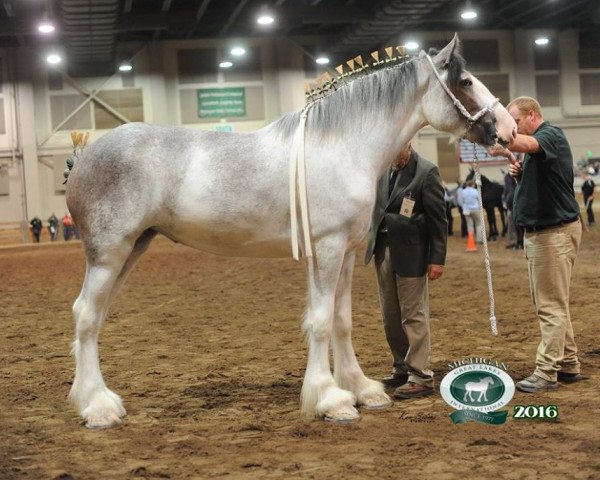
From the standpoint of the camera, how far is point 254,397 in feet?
17.5

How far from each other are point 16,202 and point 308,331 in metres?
25.1

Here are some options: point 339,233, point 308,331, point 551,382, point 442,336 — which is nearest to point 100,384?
point 308,331

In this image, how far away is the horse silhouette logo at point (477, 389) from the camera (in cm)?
437

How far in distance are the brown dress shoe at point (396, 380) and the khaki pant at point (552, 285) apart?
905 mm

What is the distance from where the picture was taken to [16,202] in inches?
1096

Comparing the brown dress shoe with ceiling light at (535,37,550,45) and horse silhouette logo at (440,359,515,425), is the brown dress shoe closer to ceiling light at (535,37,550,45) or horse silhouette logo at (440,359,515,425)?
horse silhouette logo at (440,359,515,425)

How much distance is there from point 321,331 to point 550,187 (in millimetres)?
1780

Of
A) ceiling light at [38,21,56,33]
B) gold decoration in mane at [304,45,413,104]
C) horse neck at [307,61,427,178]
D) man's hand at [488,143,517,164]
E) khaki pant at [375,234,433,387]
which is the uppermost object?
ceiling light at [38,21,56,33]

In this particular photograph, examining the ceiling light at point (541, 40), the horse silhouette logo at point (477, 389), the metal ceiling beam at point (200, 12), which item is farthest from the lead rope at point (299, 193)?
the ceiling light at point (541, 40)

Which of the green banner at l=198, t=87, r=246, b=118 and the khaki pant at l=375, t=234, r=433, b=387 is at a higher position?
the green banner at l=198, t=87, r=246, b=118

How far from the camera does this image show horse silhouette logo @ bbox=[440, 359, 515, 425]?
14.3 ft

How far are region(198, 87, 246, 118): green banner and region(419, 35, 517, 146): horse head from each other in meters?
24.2

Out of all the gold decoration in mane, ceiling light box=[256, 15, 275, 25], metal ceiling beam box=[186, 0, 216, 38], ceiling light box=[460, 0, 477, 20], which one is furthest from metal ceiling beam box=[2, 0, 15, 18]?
the gold decoration in mane

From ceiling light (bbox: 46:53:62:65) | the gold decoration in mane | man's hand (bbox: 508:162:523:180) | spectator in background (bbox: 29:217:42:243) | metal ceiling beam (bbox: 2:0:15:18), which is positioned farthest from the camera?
ceiling light (bbox: 46:53:62:65)
